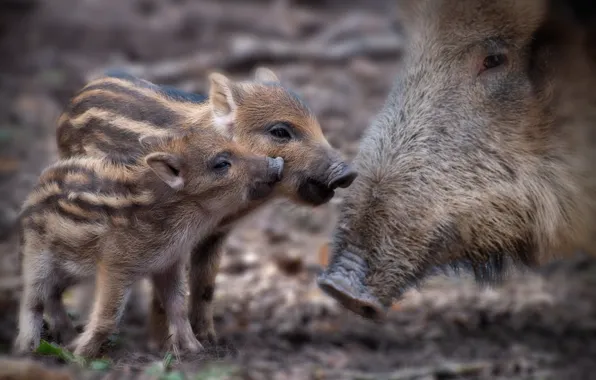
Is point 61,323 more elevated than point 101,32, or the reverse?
point 101,32

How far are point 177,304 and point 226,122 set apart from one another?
94 cm

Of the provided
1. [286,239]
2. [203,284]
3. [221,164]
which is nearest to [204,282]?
[203,284]

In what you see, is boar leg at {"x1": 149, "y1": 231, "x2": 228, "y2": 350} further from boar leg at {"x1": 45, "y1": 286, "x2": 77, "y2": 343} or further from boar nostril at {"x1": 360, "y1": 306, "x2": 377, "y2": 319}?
boar nostril at {"x1": 360, "y1": 306, "x2": 377, "y2": 319}

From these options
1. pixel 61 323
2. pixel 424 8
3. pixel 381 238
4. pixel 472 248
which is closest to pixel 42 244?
pixel 61 323

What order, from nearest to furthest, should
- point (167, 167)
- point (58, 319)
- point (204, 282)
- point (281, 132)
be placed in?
point (167, 167)
point (281, 132)
point (58, 319)
point (204, 282)

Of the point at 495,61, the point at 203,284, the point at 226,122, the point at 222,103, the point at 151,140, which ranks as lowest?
the point at 203,284

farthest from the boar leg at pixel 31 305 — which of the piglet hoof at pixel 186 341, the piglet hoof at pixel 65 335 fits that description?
the piglet hoof at pixel 186 341

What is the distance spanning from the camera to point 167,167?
13.3 ft

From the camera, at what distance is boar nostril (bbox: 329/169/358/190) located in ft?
13.5

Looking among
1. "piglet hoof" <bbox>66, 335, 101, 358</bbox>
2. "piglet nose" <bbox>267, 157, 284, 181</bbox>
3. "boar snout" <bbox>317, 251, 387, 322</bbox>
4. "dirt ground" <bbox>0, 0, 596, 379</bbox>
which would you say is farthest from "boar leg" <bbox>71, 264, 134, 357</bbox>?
"boar snout" <bbox>317, 251, 387, 322</bbox>

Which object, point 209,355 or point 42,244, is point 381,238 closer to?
point 209,355

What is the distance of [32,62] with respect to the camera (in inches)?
434

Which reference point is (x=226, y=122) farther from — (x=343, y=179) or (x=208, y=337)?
(x=208, y=337)

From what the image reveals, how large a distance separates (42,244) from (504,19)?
8.55 feet
